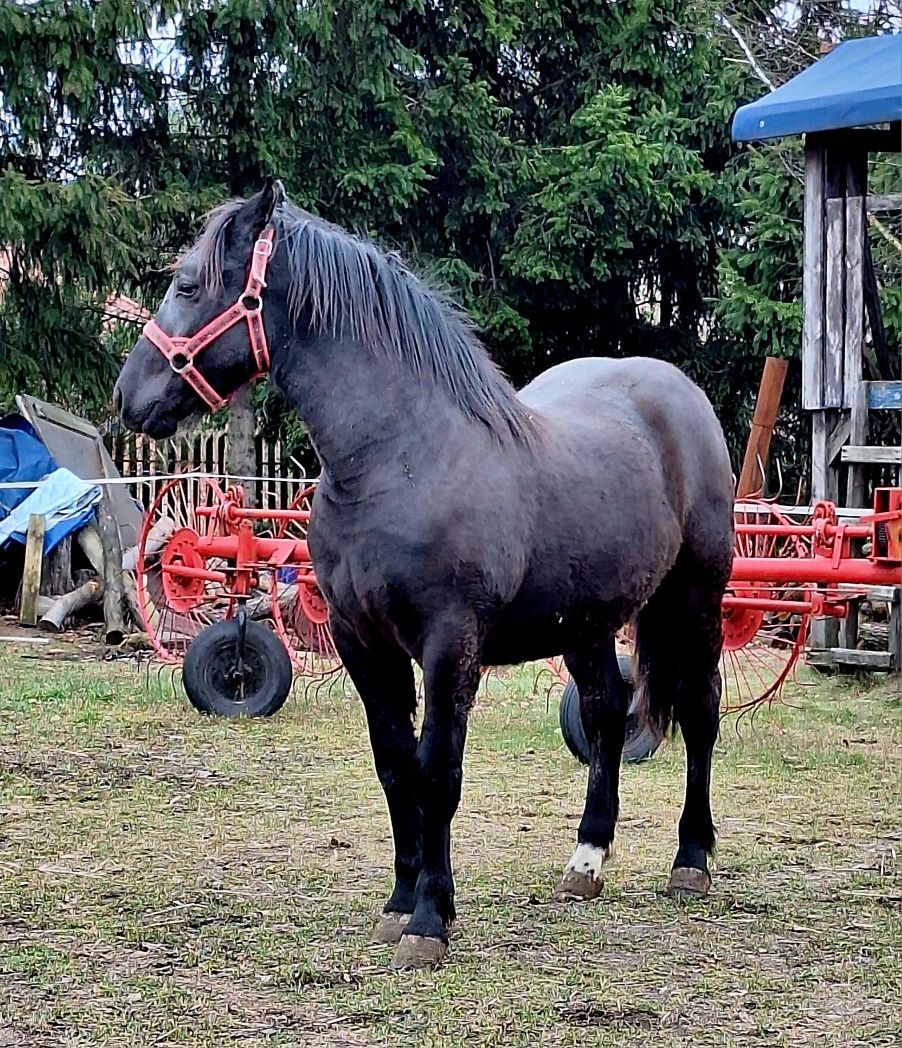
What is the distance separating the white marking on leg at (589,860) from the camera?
14.3 ft

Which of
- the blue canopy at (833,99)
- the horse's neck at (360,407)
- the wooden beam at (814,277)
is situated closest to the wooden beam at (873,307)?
the wooden beam at (814,277)

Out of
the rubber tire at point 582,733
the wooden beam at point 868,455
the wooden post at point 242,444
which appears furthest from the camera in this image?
the wooden post at point 242,444

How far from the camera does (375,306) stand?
12.5 feet

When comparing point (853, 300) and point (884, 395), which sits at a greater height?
point (853, 300)

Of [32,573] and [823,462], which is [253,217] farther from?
[32,573]

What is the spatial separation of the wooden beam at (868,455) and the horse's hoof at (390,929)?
5366 millimetres

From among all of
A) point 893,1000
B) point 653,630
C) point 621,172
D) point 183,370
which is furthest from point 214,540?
point 621,172

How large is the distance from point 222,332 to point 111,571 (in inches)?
273

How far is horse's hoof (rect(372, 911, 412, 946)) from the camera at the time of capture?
384 cm

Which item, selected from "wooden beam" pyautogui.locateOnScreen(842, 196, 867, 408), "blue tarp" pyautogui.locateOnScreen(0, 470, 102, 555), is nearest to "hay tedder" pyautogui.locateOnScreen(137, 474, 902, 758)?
"wooden beam" pyautogui.locateOnScreen(842, 196, 867, 408)

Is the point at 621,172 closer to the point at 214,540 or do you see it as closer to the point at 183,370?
the point at 214,540

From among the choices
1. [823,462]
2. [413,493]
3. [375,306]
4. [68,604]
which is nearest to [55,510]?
[68,604]

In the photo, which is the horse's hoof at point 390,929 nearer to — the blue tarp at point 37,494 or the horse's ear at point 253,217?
the horse's ear at point 253,217

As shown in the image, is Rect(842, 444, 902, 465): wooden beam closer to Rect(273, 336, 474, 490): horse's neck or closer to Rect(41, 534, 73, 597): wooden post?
Rect(273, 336, 474, 490): horse's neck
